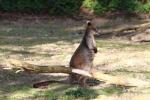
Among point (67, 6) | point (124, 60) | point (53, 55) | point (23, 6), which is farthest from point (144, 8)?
point (124, 60)

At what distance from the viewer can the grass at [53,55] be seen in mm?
7992

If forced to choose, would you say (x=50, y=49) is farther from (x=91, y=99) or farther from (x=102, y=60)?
(x=91, y=99)

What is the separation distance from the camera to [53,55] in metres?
11.7

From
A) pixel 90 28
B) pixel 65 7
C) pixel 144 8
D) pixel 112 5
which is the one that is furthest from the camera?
pixel 65 7

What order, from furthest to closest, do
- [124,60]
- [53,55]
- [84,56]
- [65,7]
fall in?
[65,7] < [53,55] < [124,60] < [84,56]

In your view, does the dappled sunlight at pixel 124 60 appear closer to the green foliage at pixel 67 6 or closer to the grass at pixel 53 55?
the grass at pixel 53 55

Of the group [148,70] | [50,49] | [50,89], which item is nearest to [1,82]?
[50,89]

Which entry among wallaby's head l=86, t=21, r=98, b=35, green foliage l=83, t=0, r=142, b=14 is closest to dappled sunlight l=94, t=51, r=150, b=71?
wallaby's head l=86, t=21, r=98, b=35

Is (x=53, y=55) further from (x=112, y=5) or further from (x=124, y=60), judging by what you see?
(x=112, y=5)

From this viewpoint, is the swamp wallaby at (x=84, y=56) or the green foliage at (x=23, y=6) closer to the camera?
the swamp wallaby at (x=84, y=56)

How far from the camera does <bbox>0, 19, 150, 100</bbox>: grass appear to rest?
26.2ft

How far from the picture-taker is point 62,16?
19.4 meters

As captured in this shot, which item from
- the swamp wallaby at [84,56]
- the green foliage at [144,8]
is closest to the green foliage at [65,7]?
the green foliage at [144,8]

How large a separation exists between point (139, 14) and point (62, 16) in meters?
2.90
